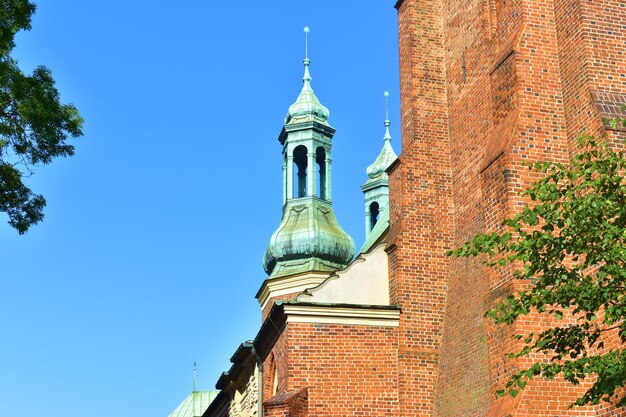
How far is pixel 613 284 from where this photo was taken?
1035 cm

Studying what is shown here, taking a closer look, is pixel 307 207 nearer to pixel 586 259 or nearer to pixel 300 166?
pixel 300 166

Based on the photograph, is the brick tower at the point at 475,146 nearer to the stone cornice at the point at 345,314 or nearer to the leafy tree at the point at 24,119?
the stone cornice at the point at 345,314

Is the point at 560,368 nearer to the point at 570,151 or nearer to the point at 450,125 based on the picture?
the point at 570,151

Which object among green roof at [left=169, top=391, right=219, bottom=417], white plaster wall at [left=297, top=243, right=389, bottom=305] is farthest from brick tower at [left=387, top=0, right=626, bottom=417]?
green roof at [left=169, top=391, right=219, bottom=417]

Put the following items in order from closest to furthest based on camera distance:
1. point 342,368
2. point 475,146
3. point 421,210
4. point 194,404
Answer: point 342,368 < point 475,146 < point 421,210 < point 194,404

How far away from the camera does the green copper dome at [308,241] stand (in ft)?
114

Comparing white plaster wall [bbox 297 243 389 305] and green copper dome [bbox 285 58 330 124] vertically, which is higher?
green copper dome [bbox 285 58 330 124]

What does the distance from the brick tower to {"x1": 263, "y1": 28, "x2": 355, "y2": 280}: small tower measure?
12865 mm

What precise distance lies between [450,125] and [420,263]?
2971 millimetres

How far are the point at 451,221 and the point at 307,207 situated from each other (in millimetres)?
15117

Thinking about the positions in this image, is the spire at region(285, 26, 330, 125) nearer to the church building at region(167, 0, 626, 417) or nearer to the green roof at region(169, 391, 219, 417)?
the church building at region(167, 0, 626, 417)

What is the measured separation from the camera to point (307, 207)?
1387 inches

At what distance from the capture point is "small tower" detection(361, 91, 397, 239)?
151ft

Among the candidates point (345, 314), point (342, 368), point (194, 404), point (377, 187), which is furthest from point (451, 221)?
point (194, 404)
